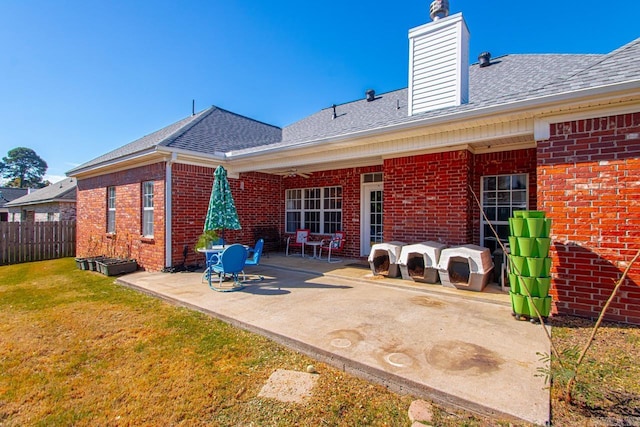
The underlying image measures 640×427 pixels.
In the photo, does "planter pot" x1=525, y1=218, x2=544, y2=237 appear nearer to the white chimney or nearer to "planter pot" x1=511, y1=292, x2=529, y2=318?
"planter pot" x1=511, y1=292, x2=529, y2=318

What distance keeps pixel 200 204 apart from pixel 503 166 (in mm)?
8217

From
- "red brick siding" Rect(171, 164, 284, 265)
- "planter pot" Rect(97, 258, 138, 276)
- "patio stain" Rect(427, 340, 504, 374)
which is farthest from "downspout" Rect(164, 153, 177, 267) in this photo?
"patio stain" Rect(427, 340, 504, 374)

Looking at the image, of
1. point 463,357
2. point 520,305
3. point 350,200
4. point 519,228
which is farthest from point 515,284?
point 350,200

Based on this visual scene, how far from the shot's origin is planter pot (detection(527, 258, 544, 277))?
3.87 m

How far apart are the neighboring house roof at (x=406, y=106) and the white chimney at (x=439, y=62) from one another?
51cm

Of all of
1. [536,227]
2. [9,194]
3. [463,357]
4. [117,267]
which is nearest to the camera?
[463,357]

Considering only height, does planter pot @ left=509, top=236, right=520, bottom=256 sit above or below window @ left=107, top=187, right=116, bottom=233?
below

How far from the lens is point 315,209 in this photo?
35.5ft

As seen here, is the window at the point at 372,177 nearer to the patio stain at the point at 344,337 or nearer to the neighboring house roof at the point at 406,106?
the neighboring house roof at the point at 406,106

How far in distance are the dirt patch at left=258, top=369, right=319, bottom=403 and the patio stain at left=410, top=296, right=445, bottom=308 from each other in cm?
271

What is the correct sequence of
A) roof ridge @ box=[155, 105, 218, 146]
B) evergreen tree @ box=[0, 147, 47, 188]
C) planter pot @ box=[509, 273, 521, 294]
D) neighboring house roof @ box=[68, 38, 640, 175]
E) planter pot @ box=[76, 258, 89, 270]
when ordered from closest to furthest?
planter pot @ box=[509, 273, 521, 294] < neighboring house roof @ box=[68, 38, 640, 175] < roof ridge @ box=[155, 105, 218, 146] < planter pot @ box=[76, 258, 89, 270] < evergreen tree @ box=[0, 147, 47, 188]

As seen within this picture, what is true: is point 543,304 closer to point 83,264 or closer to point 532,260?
point 532,260

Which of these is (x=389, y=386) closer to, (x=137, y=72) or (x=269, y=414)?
(x=269, y=414)

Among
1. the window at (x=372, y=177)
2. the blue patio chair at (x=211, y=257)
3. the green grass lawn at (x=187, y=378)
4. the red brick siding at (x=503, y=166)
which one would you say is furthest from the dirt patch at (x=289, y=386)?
the window at (x=372, y=177)
